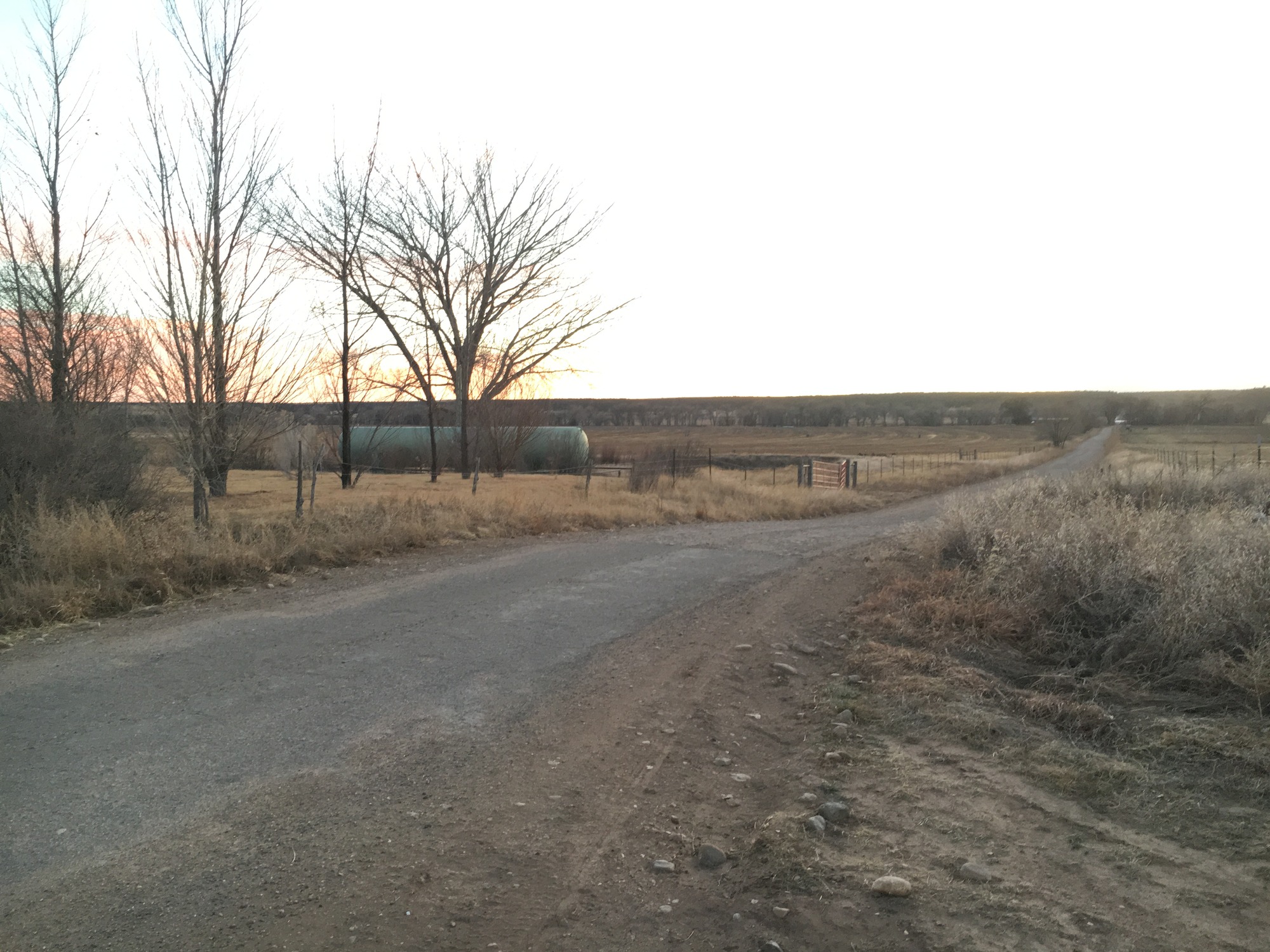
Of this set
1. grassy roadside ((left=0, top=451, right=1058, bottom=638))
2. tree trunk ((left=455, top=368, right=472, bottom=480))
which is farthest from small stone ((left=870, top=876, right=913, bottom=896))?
tree trunk ((left=455, top=368, right=472, bottom=480))

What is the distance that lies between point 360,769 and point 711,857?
6.43 ft

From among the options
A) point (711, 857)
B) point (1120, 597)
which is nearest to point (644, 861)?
point (711, 857)

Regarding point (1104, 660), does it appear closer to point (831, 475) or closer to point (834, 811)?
point (834, 811)

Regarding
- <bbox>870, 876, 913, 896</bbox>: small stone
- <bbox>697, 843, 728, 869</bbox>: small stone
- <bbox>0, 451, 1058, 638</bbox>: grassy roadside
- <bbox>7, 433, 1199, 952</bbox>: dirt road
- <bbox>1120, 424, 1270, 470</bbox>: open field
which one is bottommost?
<bbox>697, 843, 728, 869</bbox>: small stone

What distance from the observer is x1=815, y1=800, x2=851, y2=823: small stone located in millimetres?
4250

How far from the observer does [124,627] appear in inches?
300

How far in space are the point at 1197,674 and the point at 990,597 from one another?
2.10 metres

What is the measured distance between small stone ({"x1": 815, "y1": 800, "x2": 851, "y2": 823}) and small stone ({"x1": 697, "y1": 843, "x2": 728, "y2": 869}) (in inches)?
25.3

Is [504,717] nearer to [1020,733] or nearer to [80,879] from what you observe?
[80,879]

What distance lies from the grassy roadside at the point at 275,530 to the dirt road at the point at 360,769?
2.53 feet

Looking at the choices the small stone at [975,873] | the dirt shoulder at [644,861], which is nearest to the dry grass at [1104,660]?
the dirt shoulder at [644,861]

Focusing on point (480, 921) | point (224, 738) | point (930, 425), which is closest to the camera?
point (480, 921)

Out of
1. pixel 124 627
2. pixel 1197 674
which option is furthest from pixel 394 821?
pixel 1197 674

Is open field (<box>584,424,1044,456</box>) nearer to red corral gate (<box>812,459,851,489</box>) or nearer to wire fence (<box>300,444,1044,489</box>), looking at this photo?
wire fence (<box>300,444,1044,489</box>)
